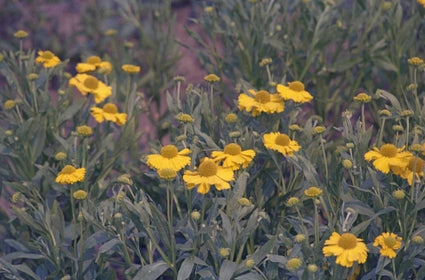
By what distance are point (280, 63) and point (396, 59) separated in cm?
48

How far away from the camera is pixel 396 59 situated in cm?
305

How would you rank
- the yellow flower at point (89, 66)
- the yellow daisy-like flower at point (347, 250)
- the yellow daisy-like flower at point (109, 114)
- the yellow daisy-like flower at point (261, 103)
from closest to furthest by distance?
the yellow daisy-like flower at point (347, 250)
the yellow daisy-like flower at point (261, 103)
the yellow daisy-like flower at point (109, 114)
the yellow flower at point (89, 66)

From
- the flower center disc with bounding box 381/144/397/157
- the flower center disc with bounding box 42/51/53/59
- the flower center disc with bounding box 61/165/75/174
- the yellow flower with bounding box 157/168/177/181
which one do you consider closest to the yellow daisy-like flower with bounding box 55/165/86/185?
the flower center disc with bounding box 61/165/75/174

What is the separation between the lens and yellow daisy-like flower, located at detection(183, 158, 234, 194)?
199cm

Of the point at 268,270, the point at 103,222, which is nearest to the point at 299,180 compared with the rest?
the point at 268,270

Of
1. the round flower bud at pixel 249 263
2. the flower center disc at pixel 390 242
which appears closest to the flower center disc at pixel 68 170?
the round flower bud at pixel 249 263

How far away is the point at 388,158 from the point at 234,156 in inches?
16.9

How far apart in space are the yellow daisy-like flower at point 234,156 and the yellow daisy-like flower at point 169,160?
3.9 inches

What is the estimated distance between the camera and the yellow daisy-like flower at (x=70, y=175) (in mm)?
2162

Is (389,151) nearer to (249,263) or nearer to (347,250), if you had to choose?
(347,250)

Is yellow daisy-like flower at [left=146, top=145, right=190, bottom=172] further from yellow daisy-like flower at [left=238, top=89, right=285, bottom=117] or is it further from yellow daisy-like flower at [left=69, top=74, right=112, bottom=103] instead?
yellow daisy-like flower at [left=69, top=74, right=112, bottom=103]

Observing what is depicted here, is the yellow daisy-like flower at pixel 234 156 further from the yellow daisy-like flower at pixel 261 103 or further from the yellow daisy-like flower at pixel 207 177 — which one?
the yellow daisy-like flower at pixel 261 103

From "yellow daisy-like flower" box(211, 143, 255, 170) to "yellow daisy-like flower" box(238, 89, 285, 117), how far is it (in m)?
0.29

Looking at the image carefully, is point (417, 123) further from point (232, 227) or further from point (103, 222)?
point (103, 222)
